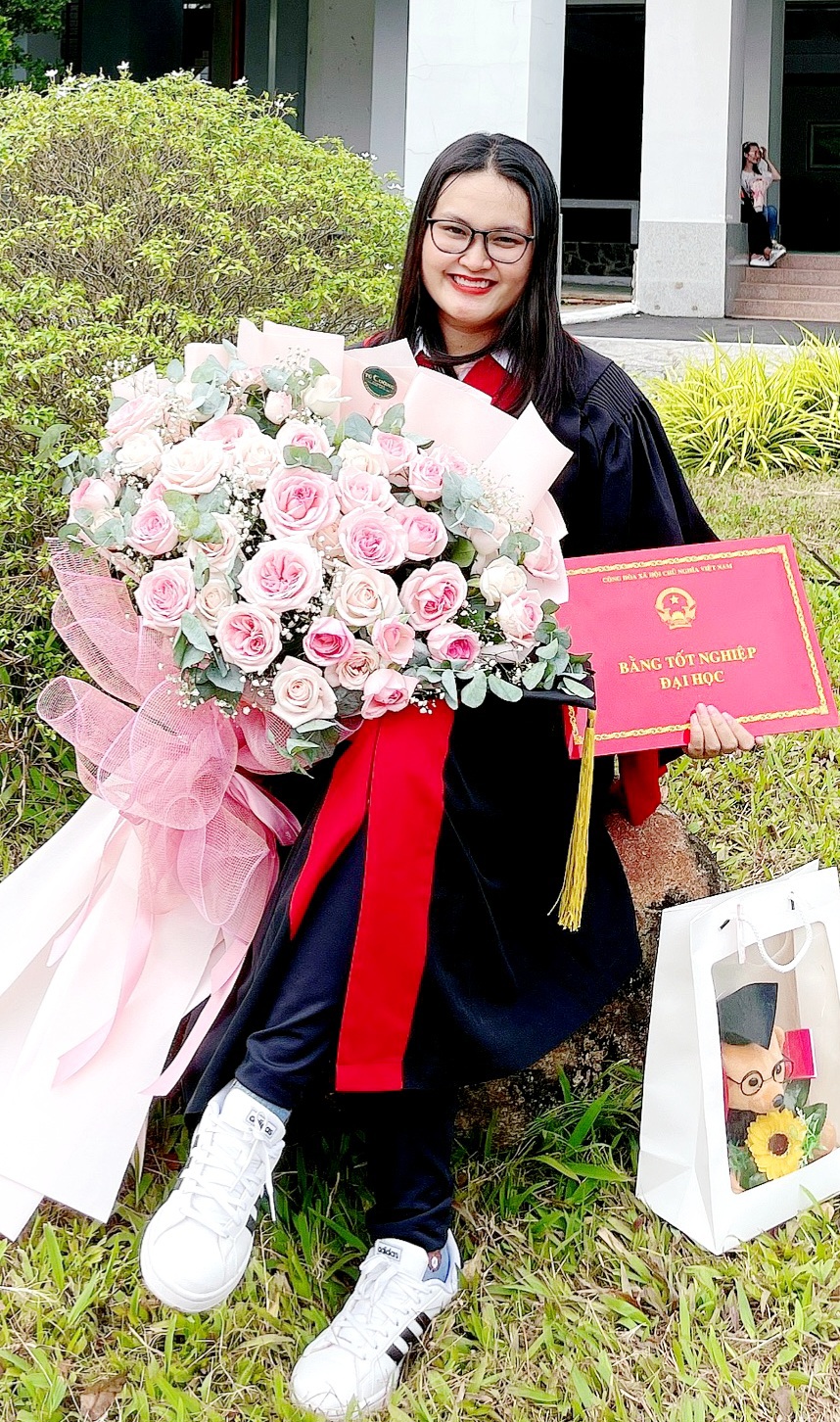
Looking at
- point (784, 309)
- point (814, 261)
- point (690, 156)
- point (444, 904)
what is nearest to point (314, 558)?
point (444, 904)

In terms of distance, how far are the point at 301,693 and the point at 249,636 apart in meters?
0.10

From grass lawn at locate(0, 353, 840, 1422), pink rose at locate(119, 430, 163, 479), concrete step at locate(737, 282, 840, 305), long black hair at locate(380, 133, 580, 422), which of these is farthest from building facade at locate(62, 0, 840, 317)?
grass lawn at locate(0, 353, 840, 1422)

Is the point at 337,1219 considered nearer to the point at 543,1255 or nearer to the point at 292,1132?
the point at 292,1132

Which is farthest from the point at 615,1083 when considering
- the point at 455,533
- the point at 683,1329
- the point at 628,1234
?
the point at 455,533

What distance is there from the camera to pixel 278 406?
1.91 metres

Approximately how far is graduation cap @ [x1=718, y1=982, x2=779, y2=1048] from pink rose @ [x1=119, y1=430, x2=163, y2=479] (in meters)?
1.15

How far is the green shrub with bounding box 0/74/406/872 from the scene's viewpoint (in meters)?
2.79

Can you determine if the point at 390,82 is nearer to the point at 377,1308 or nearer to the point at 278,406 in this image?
the point at 278,406

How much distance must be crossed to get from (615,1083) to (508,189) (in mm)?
1502

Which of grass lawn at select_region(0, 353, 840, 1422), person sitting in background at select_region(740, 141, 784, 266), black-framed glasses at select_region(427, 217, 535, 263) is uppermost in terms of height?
person sitting in background at select_region(740, 141, 784, 266)

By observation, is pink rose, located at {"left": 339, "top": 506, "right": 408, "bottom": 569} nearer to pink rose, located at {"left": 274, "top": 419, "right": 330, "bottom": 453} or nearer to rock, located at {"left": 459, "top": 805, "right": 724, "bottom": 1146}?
pink rose, located at {"left": 274, "top": 419, "right": 330, "bottom": 453}

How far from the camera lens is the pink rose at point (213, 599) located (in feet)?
5.74

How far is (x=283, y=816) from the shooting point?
2004mm

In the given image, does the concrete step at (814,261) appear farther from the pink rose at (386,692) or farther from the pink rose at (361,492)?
the pink rose at (386,692)
